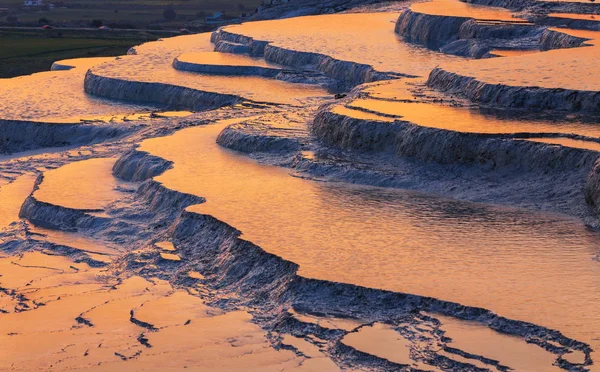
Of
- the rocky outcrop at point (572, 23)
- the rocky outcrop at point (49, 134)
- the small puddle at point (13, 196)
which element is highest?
the rocky outcrop at point (572, 23)

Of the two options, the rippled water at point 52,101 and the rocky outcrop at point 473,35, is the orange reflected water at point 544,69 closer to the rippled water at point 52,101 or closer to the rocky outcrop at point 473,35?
the rocky outcrop at point 473,35

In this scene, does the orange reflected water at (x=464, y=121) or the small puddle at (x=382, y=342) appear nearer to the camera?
the small puddle at (x=382, y=342)

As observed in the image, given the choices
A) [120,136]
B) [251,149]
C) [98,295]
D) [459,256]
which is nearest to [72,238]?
[98,295]

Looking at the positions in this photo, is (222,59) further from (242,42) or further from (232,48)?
(242,42)

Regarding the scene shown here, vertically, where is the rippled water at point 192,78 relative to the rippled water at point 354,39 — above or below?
below

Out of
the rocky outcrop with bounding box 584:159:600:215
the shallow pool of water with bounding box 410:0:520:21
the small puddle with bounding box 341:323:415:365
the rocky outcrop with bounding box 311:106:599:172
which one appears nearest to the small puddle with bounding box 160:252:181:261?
the small puddle with bounding box 341:323:415:365

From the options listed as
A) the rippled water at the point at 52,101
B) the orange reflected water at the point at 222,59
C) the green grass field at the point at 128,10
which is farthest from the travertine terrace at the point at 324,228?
the green grass field at the point at 128,10

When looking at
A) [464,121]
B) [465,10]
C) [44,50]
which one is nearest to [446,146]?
[464,121]
